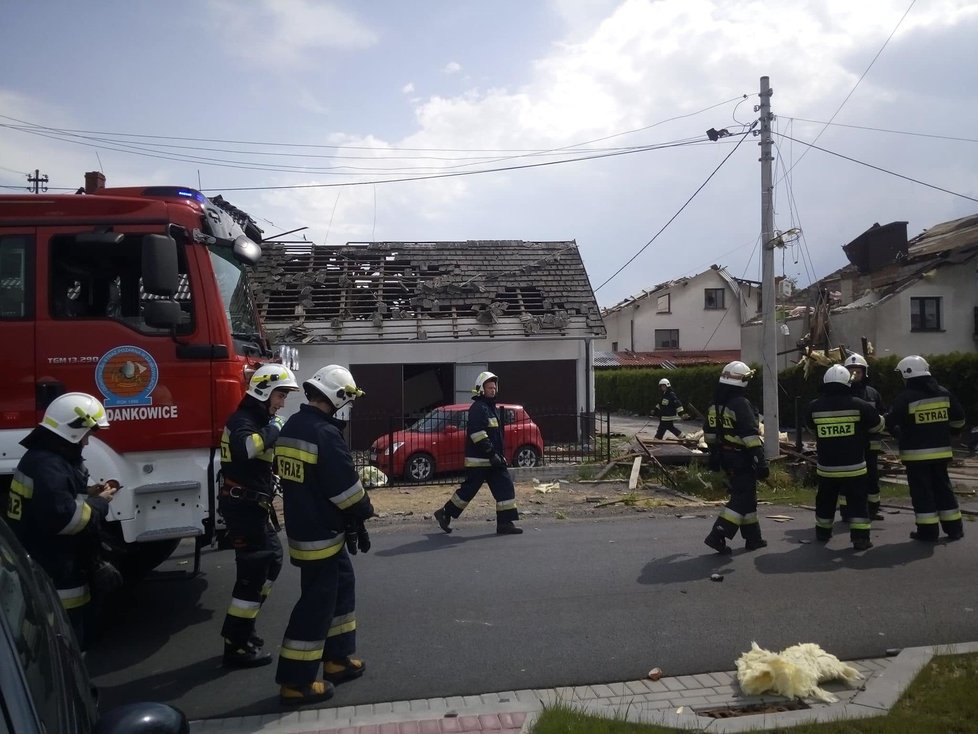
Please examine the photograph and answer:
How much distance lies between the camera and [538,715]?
13.8 ft

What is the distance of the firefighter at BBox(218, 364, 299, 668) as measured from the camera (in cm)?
509

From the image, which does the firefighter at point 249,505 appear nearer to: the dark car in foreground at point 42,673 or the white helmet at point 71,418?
the white helmet at point 71,418

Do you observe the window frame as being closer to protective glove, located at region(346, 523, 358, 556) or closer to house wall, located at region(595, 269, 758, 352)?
house wall, located at region(595, 269, 758, 352)

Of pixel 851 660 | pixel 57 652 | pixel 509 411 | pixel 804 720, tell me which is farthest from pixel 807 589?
pixel 509 411

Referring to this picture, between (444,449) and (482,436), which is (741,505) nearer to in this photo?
(482,436)

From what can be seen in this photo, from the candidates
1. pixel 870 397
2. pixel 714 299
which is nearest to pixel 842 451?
pixel 870 397

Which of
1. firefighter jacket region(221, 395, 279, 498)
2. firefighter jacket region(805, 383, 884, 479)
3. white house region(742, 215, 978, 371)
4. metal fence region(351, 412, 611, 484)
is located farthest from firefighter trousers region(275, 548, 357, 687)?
white house region(742, 215, 978, 371)

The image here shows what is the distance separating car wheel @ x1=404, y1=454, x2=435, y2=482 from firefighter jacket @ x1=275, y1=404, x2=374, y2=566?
30.2 feet

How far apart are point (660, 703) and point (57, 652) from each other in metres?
3.40

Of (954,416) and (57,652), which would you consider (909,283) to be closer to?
(954,416)

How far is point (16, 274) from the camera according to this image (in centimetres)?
534

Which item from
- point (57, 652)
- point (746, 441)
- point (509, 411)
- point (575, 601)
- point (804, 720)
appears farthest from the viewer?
point (509, 411)

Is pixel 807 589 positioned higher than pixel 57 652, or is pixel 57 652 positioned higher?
pixel 57 652

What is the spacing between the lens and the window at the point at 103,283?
5.39 m
